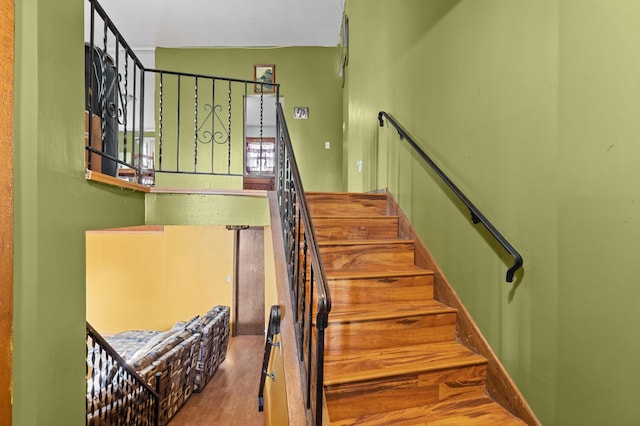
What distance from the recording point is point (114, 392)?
9.81 ft

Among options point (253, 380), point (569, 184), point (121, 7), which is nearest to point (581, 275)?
point (569, 184)

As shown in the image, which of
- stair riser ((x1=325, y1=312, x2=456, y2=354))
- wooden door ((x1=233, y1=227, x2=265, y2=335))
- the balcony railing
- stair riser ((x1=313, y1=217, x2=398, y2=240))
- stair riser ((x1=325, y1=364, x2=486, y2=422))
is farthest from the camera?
wooden door ((x1=233, y1=227, x2=265, y2=335))

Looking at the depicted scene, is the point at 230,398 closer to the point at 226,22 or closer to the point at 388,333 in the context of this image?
the point at 388,333

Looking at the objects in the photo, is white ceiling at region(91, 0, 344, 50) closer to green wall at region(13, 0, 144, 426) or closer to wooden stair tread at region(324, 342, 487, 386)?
green wall at region(13, 0, 144, 426)

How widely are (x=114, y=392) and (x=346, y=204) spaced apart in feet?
8.69

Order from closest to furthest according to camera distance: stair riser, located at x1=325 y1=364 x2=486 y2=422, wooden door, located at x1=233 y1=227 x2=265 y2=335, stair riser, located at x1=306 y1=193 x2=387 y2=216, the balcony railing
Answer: the balcony railing < stair riser, located at x1=325 y1=364 x2=486 y2=422 < stair riser, located at x1=306 y1=193 x2=387 y2=216 < wooden door, located at x1=233 y1=227 x2=265 y2=335

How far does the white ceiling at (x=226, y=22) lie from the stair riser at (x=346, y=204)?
11.8 ft

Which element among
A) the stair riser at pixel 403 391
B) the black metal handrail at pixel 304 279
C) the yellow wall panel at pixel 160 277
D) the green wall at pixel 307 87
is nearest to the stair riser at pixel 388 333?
the black metal handrail at pixel 304 279

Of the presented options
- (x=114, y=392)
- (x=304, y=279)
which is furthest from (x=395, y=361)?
(x=114, y=392)

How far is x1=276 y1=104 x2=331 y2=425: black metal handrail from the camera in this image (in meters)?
1.31

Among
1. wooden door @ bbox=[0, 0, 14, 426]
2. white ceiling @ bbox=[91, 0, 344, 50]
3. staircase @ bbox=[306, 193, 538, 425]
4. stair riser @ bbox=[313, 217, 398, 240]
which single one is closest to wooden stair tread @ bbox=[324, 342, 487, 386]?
staircase @ bbox=[306, 193, 538, 425]

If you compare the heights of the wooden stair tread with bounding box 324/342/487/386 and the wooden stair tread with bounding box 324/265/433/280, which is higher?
the wooden stair tread with bounding box 324/265/433/280

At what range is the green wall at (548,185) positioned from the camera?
1188mm

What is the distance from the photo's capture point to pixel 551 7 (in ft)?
4.77
